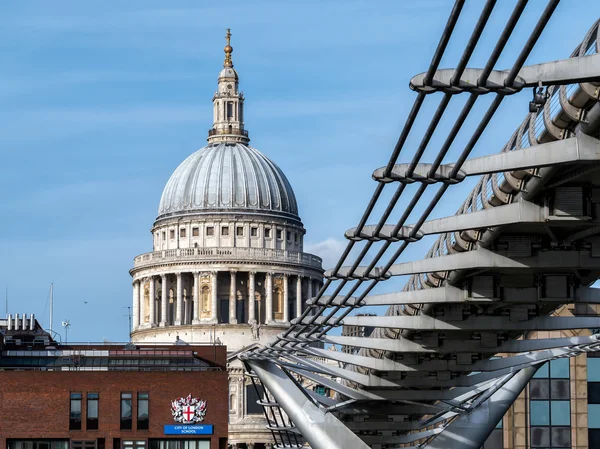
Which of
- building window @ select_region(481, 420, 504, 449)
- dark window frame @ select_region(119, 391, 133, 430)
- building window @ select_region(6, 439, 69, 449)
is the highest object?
dark window frame @ select_region(119, 391, 133, 430)

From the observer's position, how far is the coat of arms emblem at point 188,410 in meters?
97.9

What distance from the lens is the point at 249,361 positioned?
237 feet

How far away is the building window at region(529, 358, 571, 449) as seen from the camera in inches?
3625

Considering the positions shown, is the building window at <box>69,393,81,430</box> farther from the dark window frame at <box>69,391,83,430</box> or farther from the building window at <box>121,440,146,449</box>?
the building window at <box>121,440,146,449</box>

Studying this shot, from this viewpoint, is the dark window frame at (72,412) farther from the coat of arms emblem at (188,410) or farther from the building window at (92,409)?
the coat of arms emblem at (188,410)

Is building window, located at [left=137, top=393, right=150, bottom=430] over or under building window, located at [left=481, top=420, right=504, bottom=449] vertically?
over

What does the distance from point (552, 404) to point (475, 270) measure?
4543 centimetres

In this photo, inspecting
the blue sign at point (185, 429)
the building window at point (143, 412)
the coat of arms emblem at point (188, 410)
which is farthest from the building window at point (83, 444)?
the coat of arms emblem at point (188, 410)

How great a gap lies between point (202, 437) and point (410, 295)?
45212 mm

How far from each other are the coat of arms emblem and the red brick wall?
293mm

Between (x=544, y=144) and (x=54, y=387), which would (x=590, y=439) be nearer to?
(x=54, y=387)

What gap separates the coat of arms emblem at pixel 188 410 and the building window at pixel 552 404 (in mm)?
17596

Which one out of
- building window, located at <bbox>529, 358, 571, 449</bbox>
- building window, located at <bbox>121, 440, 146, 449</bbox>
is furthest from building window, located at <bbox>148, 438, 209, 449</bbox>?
building window, located at <bbox>529, 358, 571, 449</bbox>

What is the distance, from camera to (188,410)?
9806cm
